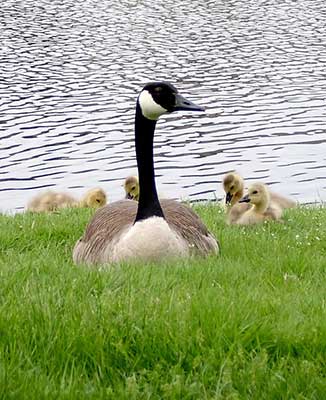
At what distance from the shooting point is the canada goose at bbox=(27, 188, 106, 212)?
1243 centimetres

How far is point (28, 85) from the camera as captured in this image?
2636cm

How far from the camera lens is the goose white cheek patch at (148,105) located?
7.41 metres

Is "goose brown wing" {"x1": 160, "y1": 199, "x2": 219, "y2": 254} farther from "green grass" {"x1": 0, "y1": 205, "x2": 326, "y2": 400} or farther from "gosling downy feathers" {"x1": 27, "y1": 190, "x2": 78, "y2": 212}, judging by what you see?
"gosling downy feathers" {"x1": 27, "y1": 190, "x2": 78, "y2": 212}

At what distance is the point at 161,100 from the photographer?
7410 millimetres

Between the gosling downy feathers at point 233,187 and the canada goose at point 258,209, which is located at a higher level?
the canada goose at point 258,209

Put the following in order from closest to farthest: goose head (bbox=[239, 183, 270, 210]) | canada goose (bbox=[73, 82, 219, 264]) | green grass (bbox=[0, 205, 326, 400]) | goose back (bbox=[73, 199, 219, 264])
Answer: green grass (bbox=[0, 205, 326, 400]), canada goose (bbox=[73, 82, 219, 264]), goose back (bbox=[73, 199, 219, 264]), goose head (bbox=[239, 183, 270, 210])

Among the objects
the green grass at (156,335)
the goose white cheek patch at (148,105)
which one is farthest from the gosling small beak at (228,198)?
the green grass at (156,335)

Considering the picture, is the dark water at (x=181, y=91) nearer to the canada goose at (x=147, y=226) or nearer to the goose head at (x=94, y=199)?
the goose head at (x=94, y=199)

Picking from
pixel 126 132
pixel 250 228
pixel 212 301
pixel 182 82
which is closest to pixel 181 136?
pixel 126 132

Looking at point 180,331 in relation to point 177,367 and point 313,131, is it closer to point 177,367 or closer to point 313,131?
point 177,367

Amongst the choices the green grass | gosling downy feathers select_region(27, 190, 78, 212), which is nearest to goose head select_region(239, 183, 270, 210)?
gosling downy feathers select_region(27, 190, 78, 212)

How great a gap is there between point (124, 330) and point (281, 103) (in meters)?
19.8

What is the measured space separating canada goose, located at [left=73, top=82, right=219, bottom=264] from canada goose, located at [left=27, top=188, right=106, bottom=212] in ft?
14.5

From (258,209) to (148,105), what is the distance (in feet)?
10.2
